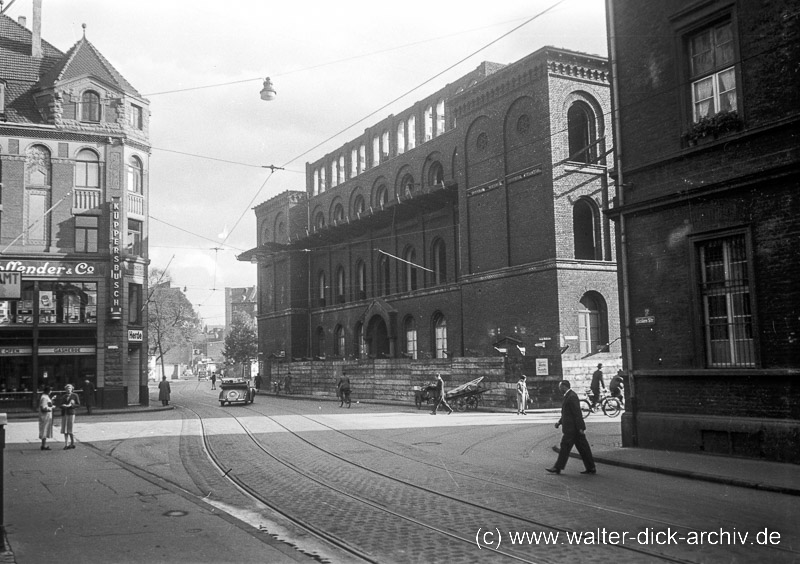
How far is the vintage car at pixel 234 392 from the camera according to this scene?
36.2 m

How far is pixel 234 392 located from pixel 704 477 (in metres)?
28.3

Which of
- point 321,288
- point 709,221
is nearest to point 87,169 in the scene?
point 321,288

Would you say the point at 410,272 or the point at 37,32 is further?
the point at 410,272

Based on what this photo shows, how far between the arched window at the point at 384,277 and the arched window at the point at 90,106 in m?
18.4

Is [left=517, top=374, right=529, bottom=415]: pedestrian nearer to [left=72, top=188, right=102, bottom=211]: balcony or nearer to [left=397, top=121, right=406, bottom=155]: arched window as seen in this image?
[left=72, top=188, right=102, bottom=211]: balcony

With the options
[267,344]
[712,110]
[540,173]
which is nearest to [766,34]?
[712,110]

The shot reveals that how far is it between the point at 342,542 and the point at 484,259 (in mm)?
27491

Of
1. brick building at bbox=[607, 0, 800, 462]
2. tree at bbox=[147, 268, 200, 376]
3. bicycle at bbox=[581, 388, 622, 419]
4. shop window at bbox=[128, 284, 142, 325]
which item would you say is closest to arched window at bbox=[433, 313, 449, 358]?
bicycle at bbox=[581, 388, 622, 419]

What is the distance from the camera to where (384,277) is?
1845 inches

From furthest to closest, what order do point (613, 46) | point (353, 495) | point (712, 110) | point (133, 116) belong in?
point (133, 116)
point (613, 46)
point (712, 110)
point (353, 495)

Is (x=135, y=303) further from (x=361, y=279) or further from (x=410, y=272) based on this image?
(x=361, y=279)

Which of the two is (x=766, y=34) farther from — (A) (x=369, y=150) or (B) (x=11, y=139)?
(A) (x=369, y=150)

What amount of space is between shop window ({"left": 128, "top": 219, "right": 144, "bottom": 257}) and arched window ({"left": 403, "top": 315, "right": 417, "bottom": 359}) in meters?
15.1

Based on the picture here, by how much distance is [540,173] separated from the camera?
1230 inches
